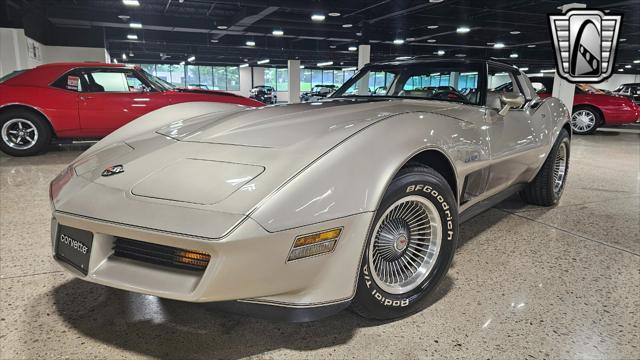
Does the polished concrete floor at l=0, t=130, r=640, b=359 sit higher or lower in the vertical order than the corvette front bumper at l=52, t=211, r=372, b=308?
lower

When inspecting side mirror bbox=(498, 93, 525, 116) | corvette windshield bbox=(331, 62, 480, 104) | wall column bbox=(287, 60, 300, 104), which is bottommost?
side mirror bbox=(498, 93, 525, 116)

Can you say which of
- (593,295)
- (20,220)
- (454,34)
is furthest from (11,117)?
(454,34)

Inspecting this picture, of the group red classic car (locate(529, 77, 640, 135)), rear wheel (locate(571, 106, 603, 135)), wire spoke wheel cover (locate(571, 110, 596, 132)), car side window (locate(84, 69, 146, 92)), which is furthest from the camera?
wire spoke wheel cover (locate(571, 110, 596, 132))

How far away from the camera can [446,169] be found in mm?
2160

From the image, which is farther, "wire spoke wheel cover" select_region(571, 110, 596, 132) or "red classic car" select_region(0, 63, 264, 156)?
"wire spoke wheel cover" select_region(571, 110, 596, 132)

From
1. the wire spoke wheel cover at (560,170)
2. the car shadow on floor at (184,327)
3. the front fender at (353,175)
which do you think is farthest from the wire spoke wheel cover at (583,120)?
the car shadow on floor at (184,327)

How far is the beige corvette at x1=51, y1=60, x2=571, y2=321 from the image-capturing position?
4.57ft

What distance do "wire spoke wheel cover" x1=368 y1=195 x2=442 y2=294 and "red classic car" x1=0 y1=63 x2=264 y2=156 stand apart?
542cm

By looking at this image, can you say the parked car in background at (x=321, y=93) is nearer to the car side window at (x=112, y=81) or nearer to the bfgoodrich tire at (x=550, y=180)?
the bfgoodrich tire at (x=550, y=180)

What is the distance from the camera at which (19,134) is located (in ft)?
20.1

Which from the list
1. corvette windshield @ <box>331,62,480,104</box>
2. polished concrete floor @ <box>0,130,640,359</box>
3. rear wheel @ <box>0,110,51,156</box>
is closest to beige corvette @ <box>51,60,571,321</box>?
polished concrete floor @ <box>0,130,640,359</box>

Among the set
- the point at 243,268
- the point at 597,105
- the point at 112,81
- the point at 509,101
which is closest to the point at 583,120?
the point at 597,105

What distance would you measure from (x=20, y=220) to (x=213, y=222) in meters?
2.63

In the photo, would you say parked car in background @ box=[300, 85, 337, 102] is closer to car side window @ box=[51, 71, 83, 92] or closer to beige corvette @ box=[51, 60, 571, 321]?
beige corvette @ box=[51, 60, 571, 321]
